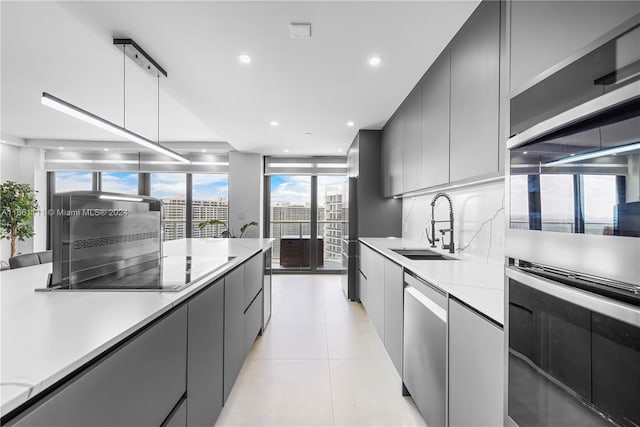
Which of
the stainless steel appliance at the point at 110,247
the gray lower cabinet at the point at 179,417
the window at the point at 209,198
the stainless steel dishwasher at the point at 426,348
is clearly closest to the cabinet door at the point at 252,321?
the stainless steel appliance at the point at 110,247

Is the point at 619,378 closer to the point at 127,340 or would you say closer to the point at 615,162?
the point at 615,162

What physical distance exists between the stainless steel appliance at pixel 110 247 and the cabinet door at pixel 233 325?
0.21m

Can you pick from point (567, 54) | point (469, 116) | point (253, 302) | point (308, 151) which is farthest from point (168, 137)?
point (567, 54)

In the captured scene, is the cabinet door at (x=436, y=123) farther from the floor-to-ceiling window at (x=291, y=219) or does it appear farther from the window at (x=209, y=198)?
the window at (x=209, y=198)

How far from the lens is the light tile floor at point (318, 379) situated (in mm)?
1827

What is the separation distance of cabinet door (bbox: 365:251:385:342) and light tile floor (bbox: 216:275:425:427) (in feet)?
0.80

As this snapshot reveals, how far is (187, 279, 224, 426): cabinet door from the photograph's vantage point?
49.8 inches

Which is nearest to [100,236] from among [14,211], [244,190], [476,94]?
[476,94]

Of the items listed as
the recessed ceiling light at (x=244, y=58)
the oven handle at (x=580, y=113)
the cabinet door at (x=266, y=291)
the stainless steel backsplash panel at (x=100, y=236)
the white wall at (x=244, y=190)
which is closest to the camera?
the oven handle at (x=580, y=113)

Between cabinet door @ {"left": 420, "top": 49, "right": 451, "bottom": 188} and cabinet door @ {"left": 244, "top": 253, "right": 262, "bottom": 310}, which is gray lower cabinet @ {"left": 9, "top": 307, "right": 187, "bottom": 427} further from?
cabinet door @ {"left": 420, "top": 49, "right": 451, "bottom": 188}

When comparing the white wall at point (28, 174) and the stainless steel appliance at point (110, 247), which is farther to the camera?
the white wall at point (28, 174)

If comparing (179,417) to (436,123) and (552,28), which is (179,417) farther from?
(436,123)

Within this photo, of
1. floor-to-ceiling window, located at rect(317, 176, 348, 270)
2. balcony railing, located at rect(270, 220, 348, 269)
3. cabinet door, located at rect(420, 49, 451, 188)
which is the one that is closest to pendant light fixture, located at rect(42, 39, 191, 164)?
cabinet door, located at rect(420, 49, 451, 188)

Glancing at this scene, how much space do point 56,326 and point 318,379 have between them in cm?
190
